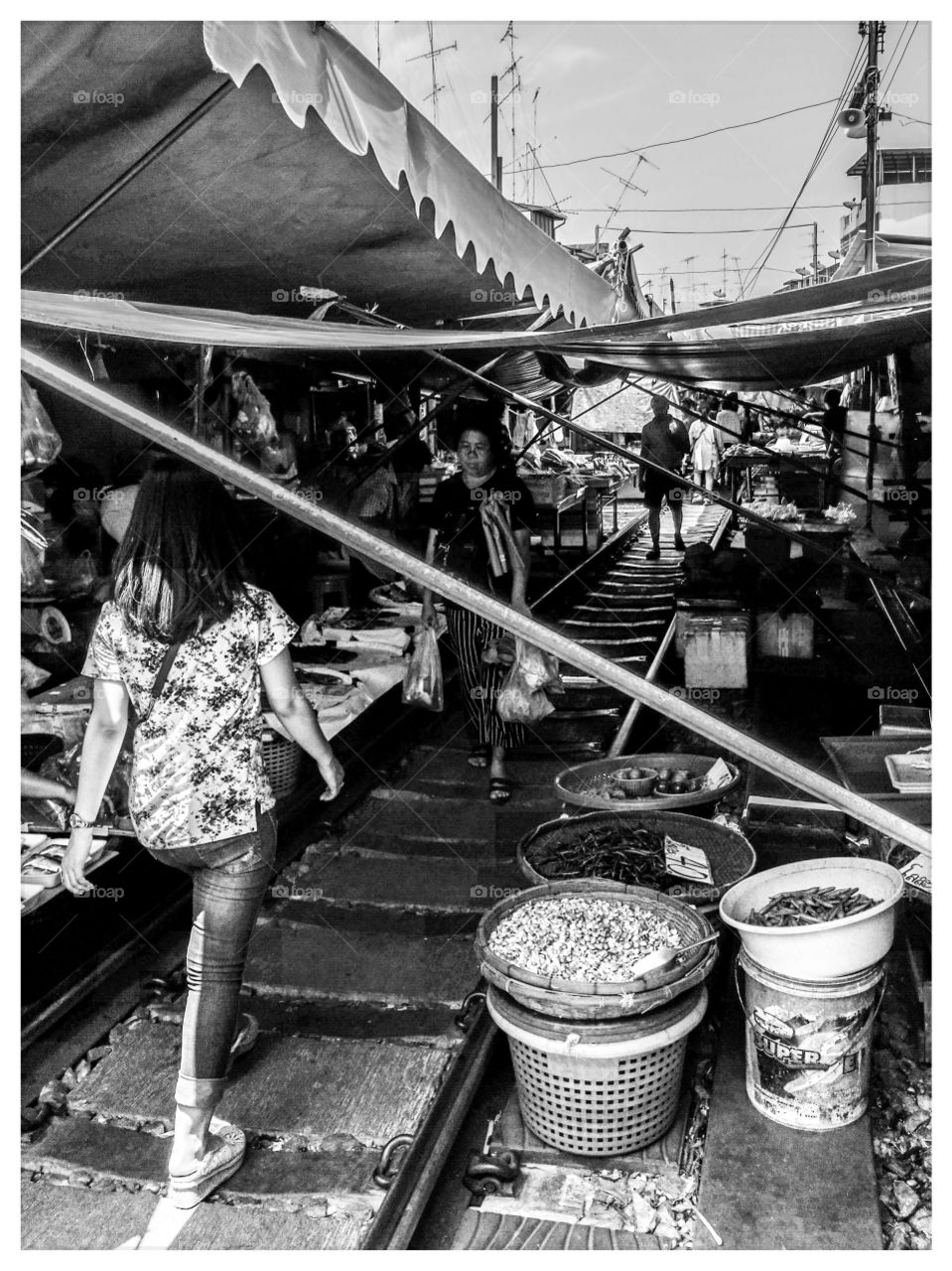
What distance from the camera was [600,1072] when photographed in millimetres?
3279

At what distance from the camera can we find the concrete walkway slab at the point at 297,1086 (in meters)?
3.59

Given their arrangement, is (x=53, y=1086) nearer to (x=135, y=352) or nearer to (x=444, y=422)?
(x=135, y=352)

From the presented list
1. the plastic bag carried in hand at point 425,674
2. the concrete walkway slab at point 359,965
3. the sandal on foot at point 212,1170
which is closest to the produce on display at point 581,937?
the concrete walkway slab at point 359,965

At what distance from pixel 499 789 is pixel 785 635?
3.78 meters

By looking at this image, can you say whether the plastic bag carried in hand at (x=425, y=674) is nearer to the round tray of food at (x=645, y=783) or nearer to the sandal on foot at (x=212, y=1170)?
the round tray of food at (x=645, y=783)

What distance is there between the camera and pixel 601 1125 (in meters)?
3.36

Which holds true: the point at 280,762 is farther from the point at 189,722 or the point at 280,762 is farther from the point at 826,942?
the point at 826,942

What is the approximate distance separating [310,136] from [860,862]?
3494 mm

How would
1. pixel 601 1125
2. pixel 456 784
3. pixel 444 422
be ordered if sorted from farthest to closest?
pixel 444 422 < pixel 456 784 < pixel 601 1125

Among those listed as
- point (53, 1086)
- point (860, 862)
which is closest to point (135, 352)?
point (53, 1086)

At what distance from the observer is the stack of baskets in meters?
3.20

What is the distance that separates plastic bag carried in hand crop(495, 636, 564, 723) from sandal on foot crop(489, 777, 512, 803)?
21.6 inches

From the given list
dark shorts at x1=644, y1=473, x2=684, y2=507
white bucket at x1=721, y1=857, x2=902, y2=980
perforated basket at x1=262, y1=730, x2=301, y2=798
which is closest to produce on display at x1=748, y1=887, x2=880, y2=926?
white bucket at x1=721, y1=857, x2=902, y2=980

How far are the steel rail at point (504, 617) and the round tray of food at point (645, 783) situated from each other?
2513mm
